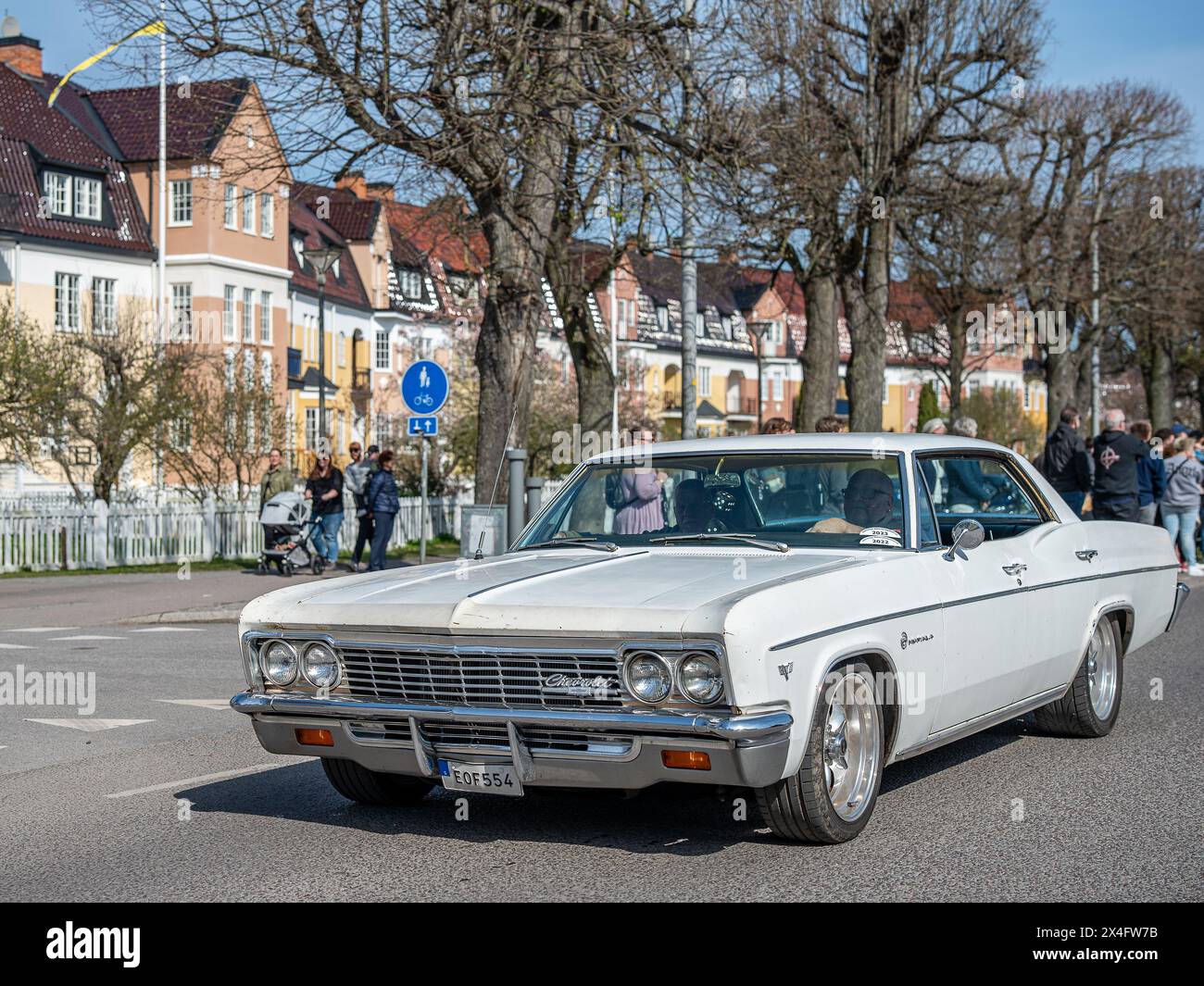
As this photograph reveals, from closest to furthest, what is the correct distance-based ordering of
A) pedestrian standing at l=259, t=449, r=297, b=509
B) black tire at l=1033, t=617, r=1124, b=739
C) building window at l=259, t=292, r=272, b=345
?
black tire at l=1033, t=617, r=1124, b=739 < pedestrian standing at l=259, t=449, r=297, b=509 < building window at l=259, t=292, r=272, b=345

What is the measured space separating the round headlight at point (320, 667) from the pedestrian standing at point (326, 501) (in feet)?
56.9

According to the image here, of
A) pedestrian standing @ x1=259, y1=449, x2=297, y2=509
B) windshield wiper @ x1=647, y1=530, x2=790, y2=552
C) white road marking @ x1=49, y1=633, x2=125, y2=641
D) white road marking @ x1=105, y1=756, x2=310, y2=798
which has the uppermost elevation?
windshield wiper @ x1=647, y1=530, x2=790, y2=552

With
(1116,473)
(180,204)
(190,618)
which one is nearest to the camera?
(190,618)

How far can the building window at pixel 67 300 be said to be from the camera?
4419 centimetres

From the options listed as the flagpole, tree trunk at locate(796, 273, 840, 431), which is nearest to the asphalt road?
tree trunk at locate(796, 273, 840, 431)

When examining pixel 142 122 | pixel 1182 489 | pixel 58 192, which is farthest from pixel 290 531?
pixel 142 122

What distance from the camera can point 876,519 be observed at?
23.6 ft

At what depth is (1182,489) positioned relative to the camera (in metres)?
21.9

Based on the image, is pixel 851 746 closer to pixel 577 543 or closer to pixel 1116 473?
pixel 577 543

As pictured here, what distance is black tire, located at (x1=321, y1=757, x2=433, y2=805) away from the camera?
6.98 metres

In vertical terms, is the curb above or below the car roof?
below

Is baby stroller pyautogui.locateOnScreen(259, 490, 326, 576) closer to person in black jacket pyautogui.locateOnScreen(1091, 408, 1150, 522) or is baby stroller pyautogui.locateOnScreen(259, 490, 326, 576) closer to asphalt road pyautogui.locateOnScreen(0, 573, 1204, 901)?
person in black jacket pyautogui.locateOnScreen(1091, 408, 1150, 522)

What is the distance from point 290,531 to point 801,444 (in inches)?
668

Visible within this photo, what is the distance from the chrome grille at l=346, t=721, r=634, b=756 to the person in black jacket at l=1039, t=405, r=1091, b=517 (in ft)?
45.7
